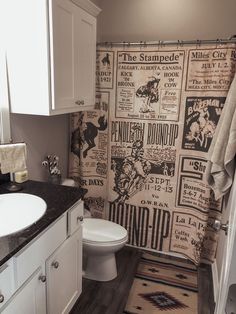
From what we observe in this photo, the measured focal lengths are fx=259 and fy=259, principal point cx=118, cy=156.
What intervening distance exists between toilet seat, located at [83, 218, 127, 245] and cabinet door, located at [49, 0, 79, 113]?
915 millimetres

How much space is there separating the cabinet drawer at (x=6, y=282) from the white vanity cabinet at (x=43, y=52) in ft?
2.82

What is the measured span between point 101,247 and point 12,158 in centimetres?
87

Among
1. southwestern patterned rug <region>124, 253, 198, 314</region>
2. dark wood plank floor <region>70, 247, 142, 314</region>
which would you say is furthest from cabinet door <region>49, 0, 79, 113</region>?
southwestern patterned rug <region>124, 253, 198, 314</region>

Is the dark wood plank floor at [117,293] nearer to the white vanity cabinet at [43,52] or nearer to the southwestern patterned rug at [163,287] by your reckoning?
the southwestern patterned rug at [163,287]

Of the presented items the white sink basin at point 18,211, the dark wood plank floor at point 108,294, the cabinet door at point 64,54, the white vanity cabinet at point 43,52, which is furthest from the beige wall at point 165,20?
the dark wood plank floor at point 108,294

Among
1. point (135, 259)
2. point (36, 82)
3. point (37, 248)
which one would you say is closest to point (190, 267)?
point (135, 259)

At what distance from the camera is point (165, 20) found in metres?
Result: 2.27

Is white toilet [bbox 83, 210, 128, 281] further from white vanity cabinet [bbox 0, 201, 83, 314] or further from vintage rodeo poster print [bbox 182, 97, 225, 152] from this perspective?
vintage rodeo poster print [bbox 182, 97, 225, 152]

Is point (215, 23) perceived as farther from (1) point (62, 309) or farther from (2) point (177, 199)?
(1) point (62, 309)

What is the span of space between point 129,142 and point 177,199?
64 centimetres

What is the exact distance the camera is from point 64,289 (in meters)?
1.48

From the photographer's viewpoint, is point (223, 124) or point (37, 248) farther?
point (223, 124)

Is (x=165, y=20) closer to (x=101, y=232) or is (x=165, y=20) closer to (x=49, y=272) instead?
(x=101, y=232)

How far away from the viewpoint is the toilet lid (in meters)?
1.88
